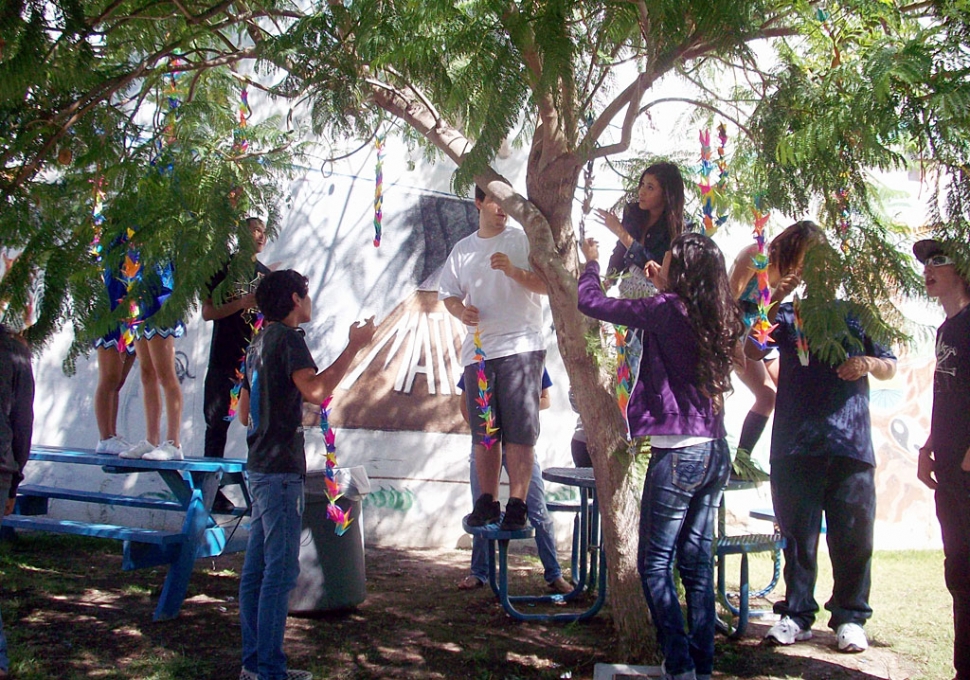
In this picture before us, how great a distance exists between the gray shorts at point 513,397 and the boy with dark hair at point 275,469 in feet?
3.29

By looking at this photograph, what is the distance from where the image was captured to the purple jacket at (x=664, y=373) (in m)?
3.49

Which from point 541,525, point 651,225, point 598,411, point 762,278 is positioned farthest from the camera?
point 541,525

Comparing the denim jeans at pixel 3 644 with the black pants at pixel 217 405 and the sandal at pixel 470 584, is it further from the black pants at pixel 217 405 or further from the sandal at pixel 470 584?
the sandal at pixel 470 584

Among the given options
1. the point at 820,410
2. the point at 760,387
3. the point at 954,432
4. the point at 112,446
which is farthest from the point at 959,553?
the point at 112,446

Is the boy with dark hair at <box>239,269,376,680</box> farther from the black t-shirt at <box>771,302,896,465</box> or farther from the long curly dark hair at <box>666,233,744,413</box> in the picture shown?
the black t-shirt at <box>771,302,896,465</box>

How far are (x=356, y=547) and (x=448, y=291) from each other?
1446mm

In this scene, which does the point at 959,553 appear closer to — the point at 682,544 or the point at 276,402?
the point at 682,544

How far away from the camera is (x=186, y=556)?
4.84 meters

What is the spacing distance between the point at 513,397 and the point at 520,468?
1.14ft

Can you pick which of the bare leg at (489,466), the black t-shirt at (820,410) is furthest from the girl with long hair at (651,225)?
the bare leg at (489,466)

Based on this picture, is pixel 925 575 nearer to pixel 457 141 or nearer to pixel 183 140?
pixel 457 141

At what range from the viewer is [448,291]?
5.14m

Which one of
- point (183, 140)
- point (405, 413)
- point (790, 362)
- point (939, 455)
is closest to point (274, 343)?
point (183, 140)

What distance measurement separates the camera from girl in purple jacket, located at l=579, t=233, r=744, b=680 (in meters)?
3.45
